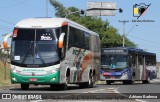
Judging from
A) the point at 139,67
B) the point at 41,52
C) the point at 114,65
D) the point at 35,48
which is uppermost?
the point at 35,48

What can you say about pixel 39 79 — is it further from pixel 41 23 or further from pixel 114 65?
pixel 114 65

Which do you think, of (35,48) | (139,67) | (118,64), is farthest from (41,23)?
(139,67)

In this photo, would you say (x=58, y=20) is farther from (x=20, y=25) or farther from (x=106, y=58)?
(x=106, y=58)

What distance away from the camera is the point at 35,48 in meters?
25.2

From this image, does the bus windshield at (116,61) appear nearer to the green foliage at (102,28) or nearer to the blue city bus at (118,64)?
the blue city bus at (118,64)

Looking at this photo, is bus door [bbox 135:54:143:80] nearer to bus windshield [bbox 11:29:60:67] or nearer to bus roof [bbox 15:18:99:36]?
bus roof [bbox 15:18:99:36]

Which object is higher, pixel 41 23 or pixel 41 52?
pixel 41 23

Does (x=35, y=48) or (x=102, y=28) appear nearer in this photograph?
(x=35, y=48)

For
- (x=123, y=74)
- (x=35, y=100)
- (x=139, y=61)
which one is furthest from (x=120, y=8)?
(x=35, y=100)

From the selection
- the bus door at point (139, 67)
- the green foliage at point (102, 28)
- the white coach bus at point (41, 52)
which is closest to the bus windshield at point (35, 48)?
the white coach bus at point (41, 52)

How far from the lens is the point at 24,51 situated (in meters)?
25.2

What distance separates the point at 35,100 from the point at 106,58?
25216 millimetres

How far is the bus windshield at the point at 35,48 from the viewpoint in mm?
25016

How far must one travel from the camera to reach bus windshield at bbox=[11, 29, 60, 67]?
82.1 feet
